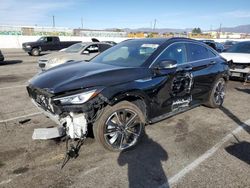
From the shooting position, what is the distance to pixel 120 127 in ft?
12.5

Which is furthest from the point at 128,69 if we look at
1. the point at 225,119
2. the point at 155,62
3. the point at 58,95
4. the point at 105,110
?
the point at 225,119

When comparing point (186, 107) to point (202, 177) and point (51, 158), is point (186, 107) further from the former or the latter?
point (51, 158)

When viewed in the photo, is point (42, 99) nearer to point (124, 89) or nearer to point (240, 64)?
point (124, 89)

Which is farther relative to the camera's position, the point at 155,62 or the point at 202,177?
the point at 155,62

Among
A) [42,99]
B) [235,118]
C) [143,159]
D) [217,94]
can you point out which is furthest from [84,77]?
[217,94]

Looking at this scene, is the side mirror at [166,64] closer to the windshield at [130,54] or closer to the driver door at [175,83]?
the driver door at [175,83]

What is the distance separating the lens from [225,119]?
5383mm

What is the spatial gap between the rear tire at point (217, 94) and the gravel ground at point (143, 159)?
69cm

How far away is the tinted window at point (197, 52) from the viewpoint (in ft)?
16.6

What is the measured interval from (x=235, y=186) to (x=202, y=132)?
169cm

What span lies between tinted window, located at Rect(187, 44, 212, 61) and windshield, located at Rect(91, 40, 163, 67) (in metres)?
0.86

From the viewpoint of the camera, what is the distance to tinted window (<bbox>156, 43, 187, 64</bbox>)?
14.4 feet

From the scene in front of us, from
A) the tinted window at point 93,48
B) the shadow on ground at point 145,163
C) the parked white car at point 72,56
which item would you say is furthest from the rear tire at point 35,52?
the shadow on ground at point 145,163

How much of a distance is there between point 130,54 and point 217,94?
2767 millimetres
